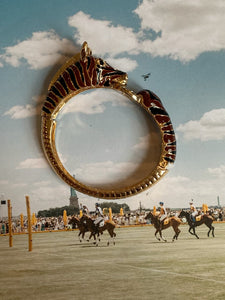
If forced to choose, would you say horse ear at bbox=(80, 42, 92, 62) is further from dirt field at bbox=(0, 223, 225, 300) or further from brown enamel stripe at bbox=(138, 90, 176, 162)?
dirt field at bbox=(0, 223, 225, 300)

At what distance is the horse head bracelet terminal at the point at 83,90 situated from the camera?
5344mm

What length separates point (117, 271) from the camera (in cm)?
393

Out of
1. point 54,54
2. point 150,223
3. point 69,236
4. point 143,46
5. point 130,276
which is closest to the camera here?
point 130,276

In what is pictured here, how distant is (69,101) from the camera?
5480 millimetres

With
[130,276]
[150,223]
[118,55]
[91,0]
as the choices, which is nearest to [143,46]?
[118,55]

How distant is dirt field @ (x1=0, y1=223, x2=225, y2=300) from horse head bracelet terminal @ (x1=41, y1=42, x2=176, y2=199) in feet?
2.52

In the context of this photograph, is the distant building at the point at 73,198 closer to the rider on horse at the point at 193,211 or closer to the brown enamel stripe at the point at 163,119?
the brown enamel stripe at the point at 163,119

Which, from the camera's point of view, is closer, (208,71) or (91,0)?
(91,0)

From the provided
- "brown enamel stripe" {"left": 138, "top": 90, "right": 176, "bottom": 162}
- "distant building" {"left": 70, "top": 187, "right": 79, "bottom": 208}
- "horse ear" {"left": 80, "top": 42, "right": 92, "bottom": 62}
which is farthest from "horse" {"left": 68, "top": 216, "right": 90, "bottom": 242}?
"horse ear" {"left": 80, "top": 42, "right": 92, "bottom": 62}

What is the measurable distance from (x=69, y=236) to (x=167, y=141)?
9.18 feet

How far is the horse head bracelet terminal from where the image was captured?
5344 mm

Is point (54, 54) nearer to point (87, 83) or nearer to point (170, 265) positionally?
point (87, 83)

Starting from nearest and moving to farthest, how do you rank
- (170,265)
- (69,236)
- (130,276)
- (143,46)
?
(130,276), (170,265), (143,46), (69,236)

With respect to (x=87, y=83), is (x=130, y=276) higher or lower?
→ lower
